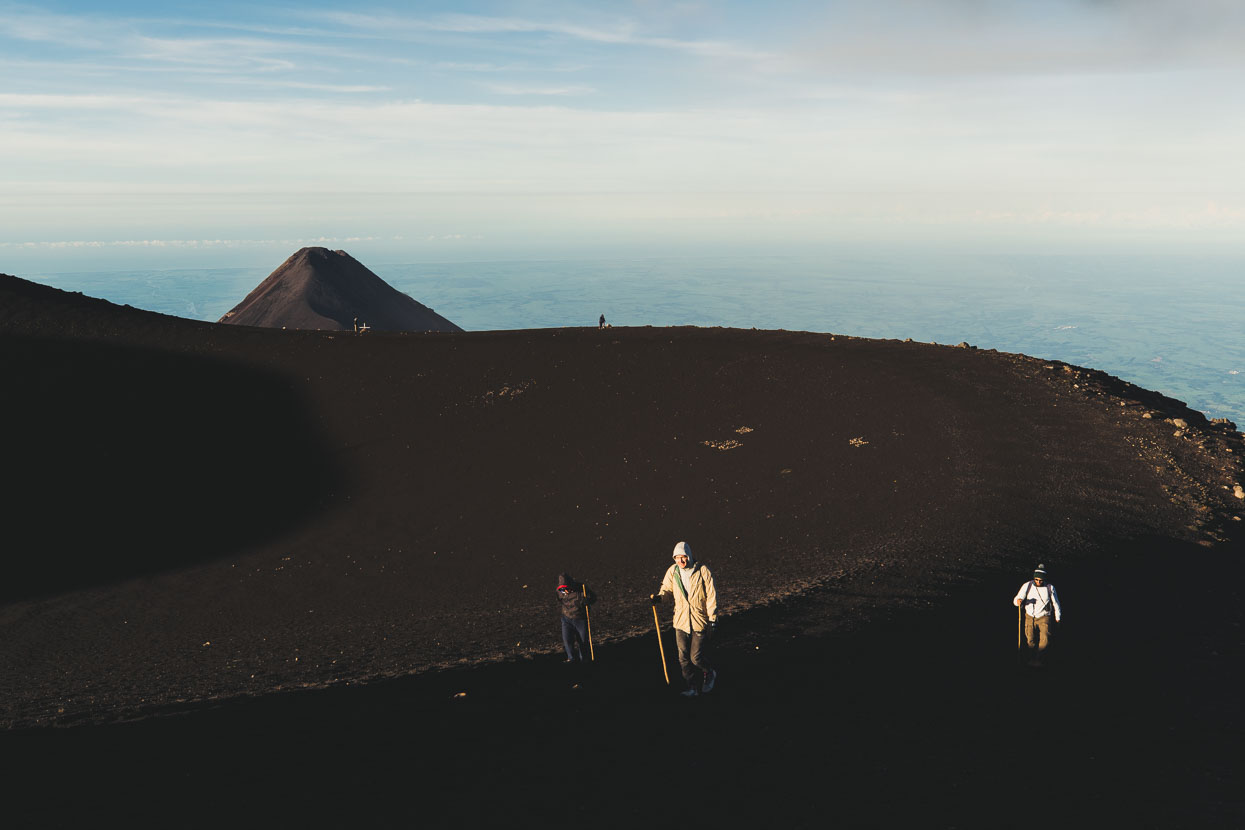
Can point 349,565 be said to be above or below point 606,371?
below

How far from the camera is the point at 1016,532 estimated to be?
2194cm

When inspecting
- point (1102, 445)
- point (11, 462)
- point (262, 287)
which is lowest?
point (1102, 445)

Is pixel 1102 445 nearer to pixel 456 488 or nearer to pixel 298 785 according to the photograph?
pixel 456 488

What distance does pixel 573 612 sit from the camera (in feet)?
44.3

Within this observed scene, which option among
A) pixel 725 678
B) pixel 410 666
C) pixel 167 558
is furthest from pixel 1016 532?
pixel 167 558

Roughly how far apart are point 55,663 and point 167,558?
369 inches

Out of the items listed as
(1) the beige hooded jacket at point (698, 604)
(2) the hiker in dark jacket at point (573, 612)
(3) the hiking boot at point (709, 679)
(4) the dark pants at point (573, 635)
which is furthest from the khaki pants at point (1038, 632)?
(4) the dark pants at point (573, 635)

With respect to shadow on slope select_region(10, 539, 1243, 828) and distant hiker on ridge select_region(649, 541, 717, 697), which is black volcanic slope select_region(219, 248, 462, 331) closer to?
shadow on slope select_region(10, 539, 1243, 828)

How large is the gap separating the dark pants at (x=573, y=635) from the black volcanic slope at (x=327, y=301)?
386ft

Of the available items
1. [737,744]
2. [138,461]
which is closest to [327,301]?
[138,461]

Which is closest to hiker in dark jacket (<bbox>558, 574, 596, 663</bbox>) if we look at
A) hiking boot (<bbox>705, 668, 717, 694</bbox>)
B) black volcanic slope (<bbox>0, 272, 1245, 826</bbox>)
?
black volcanic slope (<bbox>0, 272, 1245, 826</bbox>)

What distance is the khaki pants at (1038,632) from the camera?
43.9 feet

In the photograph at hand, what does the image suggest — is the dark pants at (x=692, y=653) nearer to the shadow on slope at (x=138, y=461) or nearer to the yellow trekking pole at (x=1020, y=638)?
the yellow trekking pole at (x=1020, y=638)

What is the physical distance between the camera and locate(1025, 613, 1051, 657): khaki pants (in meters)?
13.4
